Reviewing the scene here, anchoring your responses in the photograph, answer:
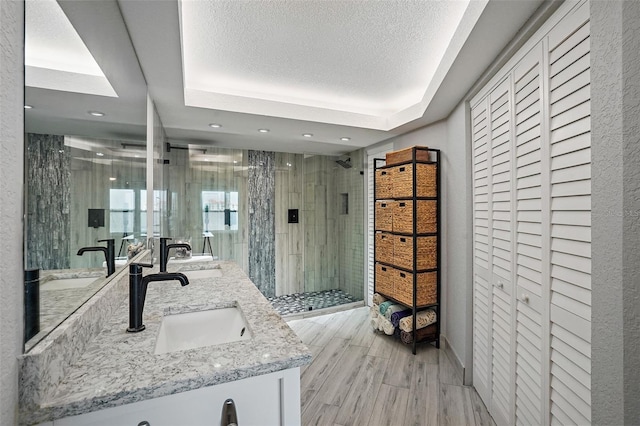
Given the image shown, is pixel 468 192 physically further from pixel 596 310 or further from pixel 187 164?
pixel 187 164

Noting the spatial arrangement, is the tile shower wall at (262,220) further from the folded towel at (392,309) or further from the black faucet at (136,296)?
the black faucet at (136,296)

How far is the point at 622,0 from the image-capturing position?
0.85 m

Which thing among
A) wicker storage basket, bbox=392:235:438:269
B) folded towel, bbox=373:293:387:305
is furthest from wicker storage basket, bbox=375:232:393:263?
folded towel, bbox=373:293:387:305

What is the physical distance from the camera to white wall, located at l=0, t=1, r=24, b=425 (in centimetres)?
65

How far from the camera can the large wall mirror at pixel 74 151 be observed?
794 mm

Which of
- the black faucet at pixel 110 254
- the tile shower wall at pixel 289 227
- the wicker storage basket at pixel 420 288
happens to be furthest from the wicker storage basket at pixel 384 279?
the black faucet at pixel 110 254

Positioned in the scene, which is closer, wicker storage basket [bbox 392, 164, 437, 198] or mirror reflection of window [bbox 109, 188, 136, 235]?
mirror reflection of window [bbox 109, 188, 136, 235]

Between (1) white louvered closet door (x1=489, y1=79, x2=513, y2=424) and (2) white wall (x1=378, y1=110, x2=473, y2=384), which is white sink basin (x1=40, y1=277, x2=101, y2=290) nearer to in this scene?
(1) white louvered closet door (x1=489, y1=79, x2=513, y2=424)

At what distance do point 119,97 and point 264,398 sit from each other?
4.97 ft

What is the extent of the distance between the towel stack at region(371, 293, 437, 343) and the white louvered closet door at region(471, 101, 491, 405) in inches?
26.0

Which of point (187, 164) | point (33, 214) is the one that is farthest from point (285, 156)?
point (33, 214)

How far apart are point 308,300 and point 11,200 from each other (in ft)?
13.7

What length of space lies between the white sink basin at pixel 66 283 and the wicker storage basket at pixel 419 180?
2.46 metres

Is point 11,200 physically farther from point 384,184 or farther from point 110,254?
point 384,184
